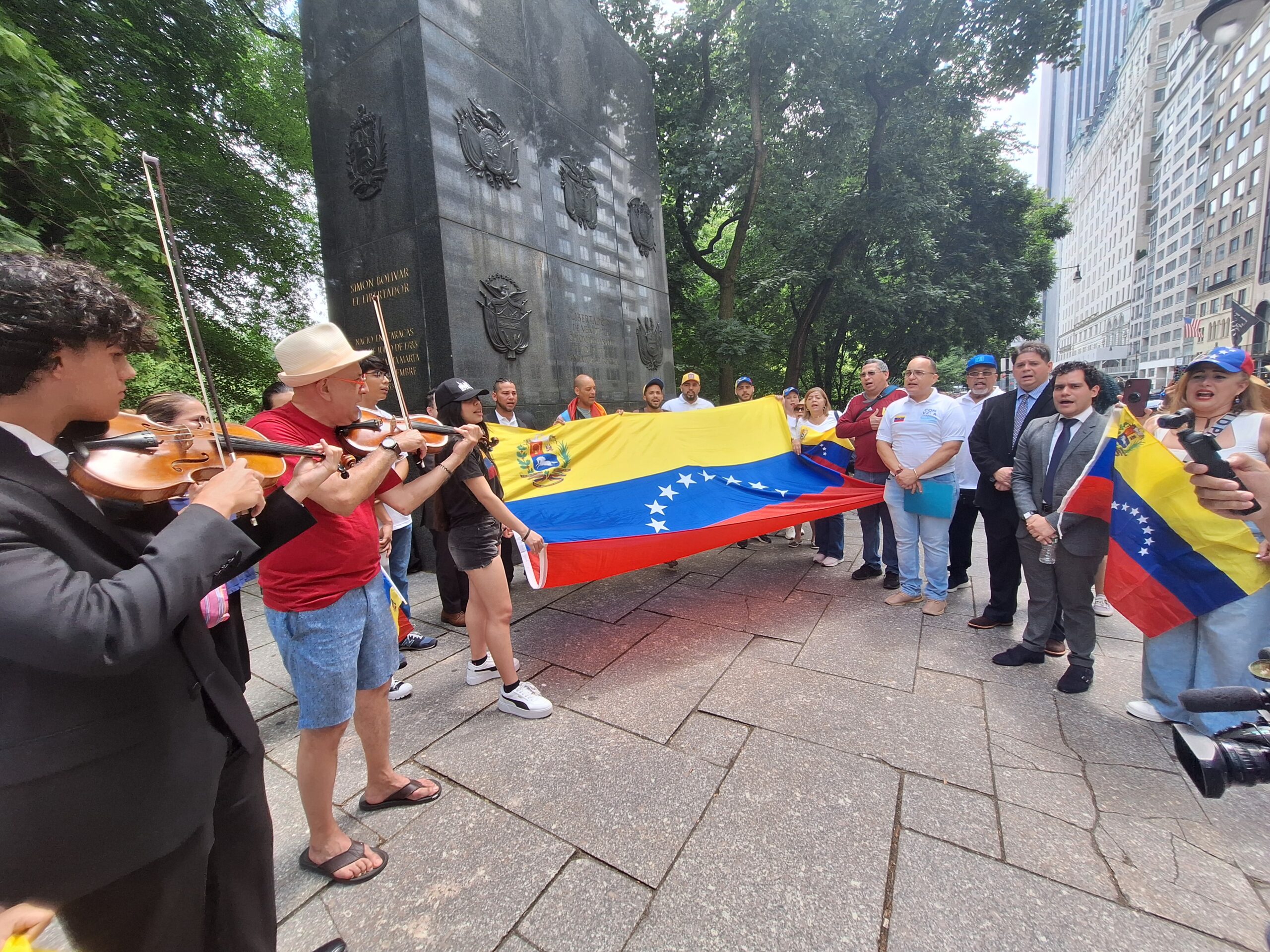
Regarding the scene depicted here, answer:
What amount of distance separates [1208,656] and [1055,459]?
1.25m

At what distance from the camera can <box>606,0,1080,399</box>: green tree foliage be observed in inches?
416

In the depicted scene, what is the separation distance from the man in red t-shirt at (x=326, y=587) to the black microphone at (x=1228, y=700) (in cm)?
227

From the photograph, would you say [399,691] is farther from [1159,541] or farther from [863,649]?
[1159,541]

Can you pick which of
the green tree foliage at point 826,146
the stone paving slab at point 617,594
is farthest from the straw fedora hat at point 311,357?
the green tree foliage at point 826,146

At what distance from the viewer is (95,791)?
1014 millimetres

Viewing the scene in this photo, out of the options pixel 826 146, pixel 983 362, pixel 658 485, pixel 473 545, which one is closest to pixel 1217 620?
pixel 983 362

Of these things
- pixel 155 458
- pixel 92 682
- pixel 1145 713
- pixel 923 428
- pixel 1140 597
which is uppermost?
pixel 155 458

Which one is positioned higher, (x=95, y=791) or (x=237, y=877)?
(x=95, y=791)

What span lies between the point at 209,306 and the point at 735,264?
11.2 meters

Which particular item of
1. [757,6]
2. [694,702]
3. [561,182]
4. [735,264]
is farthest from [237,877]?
[757,6]

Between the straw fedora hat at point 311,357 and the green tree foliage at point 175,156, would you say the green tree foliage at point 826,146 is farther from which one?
the straw fedora hat at point 311,357

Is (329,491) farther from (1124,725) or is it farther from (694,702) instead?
(1124,725)

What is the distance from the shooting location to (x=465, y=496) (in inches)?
121

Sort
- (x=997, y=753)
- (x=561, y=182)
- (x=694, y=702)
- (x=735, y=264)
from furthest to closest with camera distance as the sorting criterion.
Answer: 1. (x=735, y=264)
2. (x=561, y=182)
3. (x=694, y=702)
4. (x=997, y=753)
